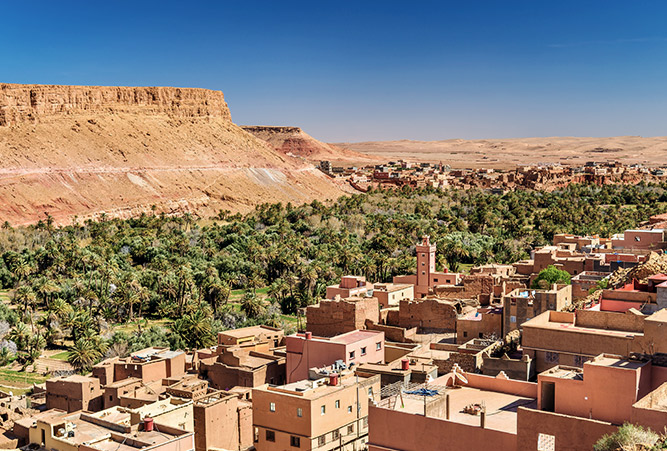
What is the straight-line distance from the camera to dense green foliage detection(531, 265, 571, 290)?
109 ft

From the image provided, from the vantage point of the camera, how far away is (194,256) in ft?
191

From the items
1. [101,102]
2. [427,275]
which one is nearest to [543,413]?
[427,275]

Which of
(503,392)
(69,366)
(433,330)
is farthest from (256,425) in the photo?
(69,366)

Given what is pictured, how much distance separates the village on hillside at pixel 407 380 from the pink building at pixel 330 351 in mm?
48

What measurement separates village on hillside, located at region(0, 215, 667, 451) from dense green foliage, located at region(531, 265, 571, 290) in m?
0.10

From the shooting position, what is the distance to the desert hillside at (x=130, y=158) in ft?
271

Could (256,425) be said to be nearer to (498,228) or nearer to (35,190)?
(498,228)

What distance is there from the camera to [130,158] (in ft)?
311

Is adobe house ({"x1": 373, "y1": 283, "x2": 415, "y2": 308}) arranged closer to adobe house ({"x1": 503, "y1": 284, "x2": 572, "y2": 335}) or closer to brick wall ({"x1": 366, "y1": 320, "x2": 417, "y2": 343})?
brick wall ({"x1": 366, "y1": 320, "x2": 417, "y2": 343})

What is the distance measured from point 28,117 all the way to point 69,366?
6461 centimetres

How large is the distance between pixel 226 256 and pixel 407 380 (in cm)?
3648

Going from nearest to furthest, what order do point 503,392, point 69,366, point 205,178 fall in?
point 503,392 → point 69,366 → point 205,178

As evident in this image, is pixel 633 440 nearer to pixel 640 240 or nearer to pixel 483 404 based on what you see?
pixel 483 404

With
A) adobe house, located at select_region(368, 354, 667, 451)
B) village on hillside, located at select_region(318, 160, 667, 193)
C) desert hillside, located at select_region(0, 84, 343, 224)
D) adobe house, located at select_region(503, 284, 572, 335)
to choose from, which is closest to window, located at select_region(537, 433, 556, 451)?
adobe house, located at select_region(368, 354, 667, 451)
